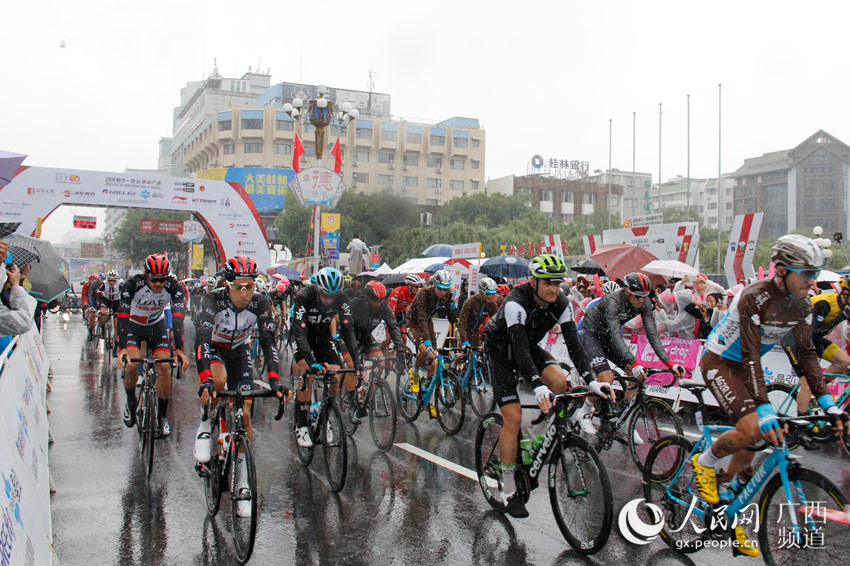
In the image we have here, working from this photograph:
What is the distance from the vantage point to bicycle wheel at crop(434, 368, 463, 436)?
8.81 m

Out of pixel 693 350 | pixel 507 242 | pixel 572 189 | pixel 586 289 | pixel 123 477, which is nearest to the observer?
pixel 123 477

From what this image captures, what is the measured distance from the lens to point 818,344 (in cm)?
688

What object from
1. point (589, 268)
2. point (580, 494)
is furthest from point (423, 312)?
point (589, 268)

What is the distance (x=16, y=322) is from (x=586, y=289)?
13513 mm

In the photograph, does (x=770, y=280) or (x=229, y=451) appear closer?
(x=770, y=280)

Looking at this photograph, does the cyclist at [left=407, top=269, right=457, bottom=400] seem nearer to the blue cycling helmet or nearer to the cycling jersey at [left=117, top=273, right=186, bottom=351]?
the blue cycling helmet

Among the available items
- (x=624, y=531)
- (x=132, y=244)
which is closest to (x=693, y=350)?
(x=624, y=531)

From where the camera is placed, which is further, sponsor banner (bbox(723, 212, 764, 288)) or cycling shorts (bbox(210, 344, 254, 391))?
sponsor banner (bbox(723, 212, 764, 288))

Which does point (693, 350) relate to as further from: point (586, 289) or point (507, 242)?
point (507, 242)

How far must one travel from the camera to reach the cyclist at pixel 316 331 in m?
7.18

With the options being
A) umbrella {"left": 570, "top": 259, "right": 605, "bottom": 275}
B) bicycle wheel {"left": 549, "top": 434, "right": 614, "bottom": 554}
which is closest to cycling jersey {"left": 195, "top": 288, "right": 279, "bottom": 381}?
bicycle wheel {"left": 549, "top": 434, "right": 614, "bottom": 554}

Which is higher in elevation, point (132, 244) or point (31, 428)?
point (132, 244)

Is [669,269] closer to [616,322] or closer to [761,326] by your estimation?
[616,322]

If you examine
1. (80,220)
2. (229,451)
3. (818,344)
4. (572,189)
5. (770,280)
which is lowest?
(229,451)
